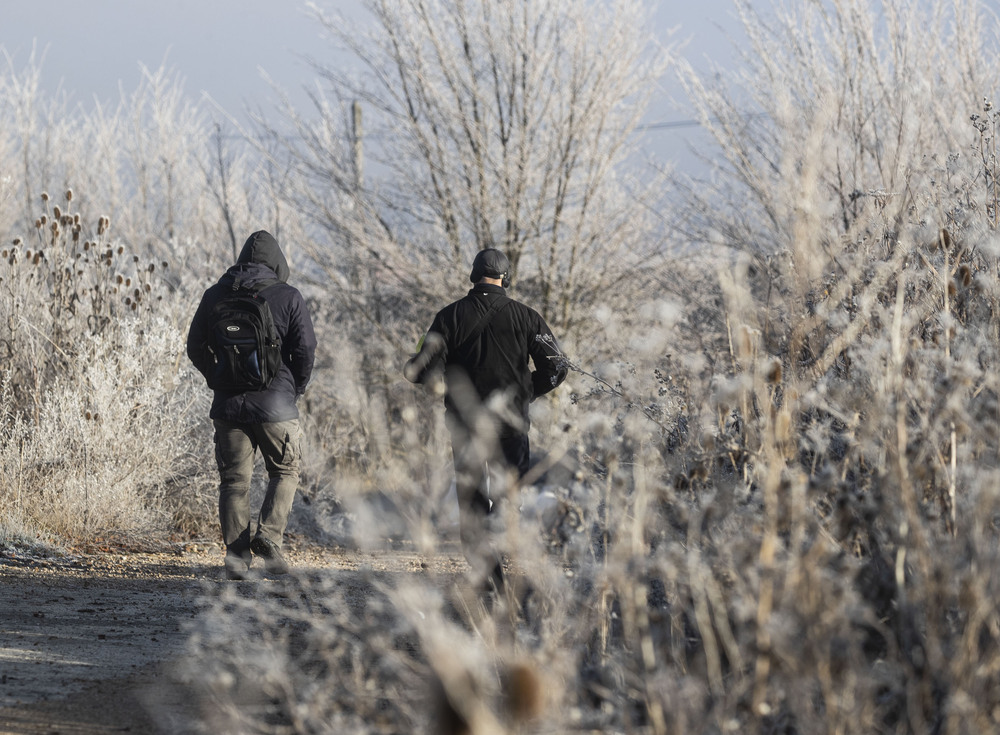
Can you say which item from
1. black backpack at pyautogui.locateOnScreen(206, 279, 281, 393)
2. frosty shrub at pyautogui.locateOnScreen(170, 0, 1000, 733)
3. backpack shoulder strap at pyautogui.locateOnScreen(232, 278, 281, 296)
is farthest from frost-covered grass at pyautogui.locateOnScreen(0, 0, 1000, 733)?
backpack shoulder strap at pyautogui.locateOnScreen(232, 278, 281, 296)

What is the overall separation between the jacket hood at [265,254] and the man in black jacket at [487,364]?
3.57 ft

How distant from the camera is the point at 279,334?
19.0ft

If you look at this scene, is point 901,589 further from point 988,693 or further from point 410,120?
point 410,120

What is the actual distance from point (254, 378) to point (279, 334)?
332mm

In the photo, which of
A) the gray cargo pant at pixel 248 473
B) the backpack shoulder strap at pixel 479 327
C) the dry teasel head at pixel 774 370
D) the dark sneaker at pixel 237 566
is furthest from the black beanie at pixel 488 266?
the dry teasel head at pixel 774 370

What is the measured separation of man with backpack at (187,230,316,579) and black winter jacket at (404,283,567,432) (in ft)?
2.79

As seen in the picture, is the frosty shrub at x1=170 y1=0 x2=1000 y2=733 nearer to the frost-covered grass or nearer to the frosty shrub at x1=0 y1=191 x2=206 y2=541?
the frost-covered grass

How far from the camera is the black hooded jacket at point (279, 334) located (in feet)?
18.5

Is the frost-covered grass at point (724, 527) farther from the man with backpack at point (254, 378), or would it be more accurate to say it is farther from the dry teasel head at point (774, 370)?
Result: the man with backpack at point (254, 378)

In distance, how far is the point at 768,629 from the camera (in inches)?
84.7

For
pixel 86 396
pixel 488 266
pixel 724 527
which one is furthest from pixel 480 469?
pixel 86 396

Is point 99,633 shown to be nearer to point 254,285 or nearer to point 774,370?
point 254,285

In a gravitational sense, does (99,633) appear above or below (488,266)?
below

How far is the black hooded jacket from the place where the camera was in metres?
5.65
